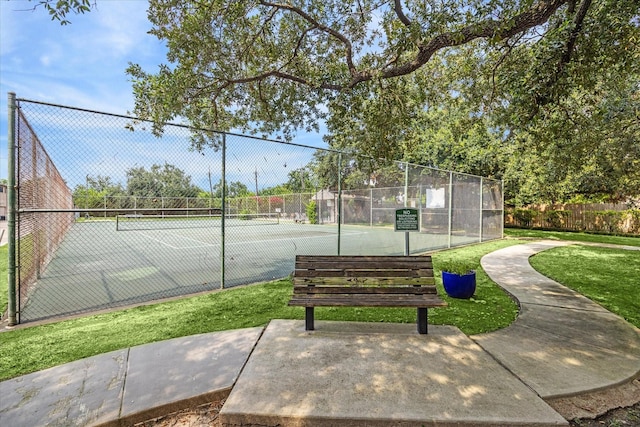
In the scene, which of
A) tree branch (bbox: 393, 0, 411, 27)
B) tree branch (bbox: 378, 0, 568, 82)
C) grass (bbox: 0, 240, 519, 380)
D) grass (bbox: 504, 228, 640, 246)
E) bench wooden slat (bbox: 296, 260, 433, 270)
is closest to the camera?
grass (bbox: 0, 240, 519, 380)

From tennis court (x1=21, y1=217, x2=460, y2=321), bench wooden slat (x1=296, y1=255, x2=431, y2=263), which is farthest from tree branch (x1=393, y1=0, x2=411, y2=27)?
tennis court (x1=21, y1=217, x2=460, y2=321)

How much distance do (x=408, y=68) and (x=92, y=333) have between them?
573 cm

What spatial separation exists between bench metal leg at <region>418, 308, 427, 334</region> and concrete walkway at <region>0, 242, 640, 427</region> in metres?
0.11

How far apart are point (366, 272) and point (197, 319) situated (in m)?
2.36

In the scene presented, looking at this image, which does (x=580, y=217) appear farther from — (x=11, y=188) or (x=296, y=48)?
(x=11, y=188)

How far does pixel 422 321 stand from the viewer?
359cm

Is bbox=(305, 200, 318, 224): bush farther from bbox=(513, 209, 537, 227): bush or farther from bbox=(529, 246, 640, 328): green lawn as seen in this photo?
bbox=(513, 209, 537, 227): bush

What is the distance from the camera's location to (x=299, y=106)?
7949 millimetres

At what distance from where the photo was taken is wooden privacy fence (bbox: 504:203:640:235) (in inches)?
669

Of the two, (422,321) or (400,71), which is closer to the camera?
(422,321)

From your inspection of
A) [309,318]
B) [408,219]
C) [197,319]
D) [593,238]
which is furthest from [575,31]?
[593,238]

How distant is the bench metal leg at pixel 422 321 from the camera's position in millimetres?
3571

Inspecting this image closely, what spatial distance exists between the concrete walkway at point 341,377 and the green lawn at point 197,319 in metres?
0.32

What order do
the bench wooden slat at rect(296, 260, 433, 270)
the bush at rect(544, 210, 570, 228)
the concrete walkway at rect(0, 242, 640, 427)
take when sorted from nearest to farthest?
1. the concrete walkway at rect(0, 242, 640, 427)
2. the bench wooden slat at rect(296, 260, 433, 270)
3. the bush at rect(544, 210, 570, 228)
